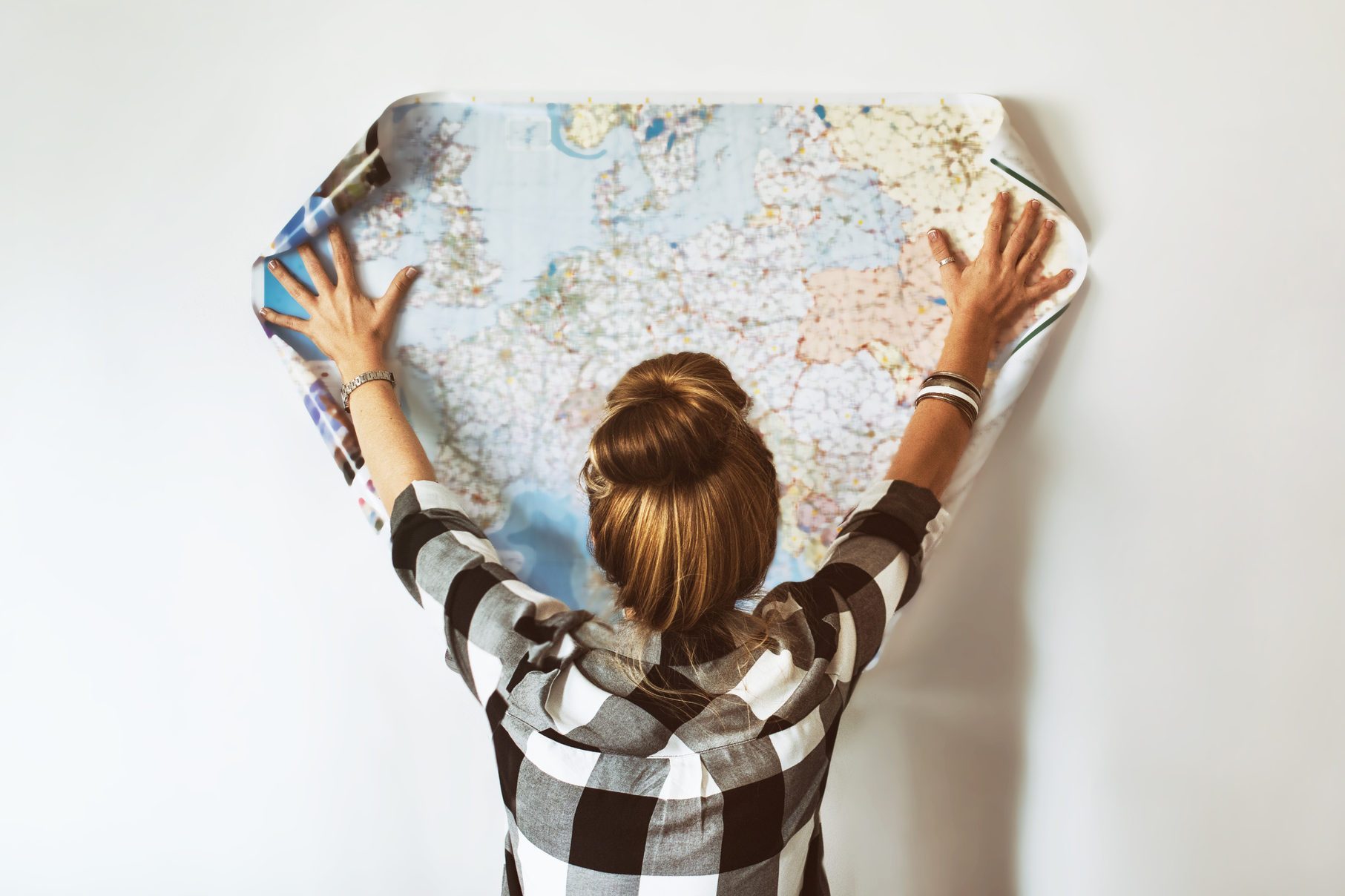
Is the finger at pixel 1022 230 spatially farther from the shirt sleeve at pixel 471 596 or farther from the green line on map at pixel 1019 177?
the shirt sleeve at pixel 471 596

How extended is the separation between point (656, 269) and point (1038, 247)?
0.46 metres

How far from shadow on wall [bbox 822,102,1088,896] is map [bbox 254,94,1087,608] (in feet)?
0.30

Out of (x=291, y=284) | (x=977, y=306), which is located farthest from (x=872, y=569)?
(x=291, y=284)

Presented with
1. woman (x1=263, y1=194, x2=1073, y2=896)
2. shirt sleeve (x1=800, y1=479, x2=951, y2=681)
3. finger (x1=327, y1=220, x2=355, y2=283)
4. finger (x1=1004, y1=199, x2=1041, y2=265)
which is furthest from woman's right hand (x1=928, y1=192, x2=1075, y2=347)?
finger (x1=327, y1=220, x2=355, y2=283)

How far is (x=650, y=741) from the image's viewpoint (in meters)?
0.63

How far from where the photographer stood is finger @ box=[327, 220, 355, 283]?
910mm

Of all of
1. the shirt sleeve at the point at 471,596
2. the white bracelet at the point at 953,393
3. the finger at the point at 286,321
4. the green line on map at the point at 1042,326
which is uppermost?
the finger at the point at 286,321

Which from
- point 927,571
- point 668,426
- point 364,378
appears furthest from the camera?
point 927,571

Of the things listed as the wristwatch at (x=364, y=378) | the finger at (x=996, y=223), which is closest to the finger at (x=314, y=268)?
the wristwatch at (x=364, y=378)

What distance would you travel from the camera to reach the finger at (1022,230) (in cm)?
91

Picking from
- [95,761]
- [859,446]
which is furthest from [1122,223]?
[95,761]

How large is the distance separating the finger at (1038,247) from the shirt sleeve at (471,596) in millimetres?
661

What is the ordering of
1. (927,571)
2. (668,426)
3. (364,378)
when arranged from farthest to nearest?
1. (927,571)
2. (364,378)
3. (668,426)

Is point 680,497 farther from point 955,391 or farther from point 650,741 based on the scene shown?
point 955,391
